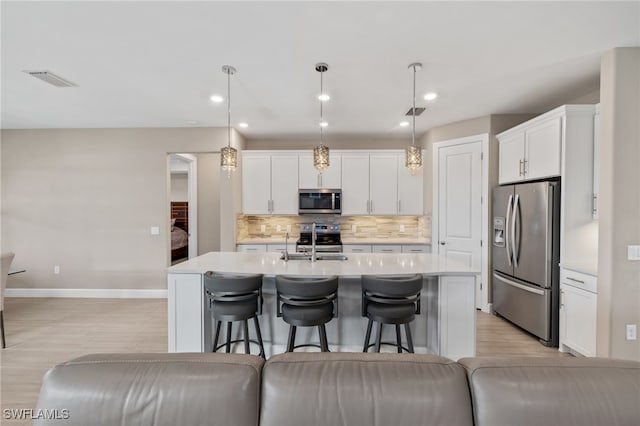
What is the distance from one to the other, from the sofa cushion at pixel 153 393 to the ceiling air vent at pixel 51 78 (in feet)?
10.1

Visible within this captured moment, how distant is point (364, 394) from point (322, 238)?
410 centimetres

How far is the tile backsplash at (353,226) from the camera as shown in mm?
5258

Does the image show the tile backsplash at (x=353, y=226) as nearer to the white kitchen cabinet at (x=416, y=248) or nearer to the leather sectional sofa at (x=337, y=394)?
the white kitchen cabinet at (x=416, y=248)

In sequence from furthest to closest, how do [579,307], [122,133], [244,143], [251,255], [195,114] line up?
[244,143] → [122,133] → [195,114] → [251,255] → [579,307]

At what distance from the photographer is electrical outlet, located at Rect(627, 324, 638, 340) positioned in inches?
90.8

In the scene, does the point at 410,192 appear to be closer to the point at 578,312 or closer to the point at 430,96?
the point at 430,96

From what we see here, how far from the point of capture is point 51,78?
282 cm

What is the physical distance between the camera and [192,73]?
2.72 meters

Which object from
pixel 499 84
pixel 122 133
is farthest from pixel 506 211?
pixel 122 133

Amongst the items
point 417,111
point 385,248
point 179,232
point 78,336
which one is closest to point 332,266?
point 385,248

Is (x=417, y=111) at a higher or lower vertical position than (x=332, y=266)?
higher

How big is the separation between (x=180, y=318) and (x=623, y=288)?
12.0 ft

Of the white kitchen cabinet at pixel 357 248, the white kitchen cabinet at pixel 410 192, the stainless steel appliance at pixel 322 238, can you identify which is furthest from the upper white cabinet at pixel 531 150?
the stainless steel appliance at pixel 322 238

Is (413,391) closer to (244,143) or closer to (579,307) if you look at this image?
(579,307)
